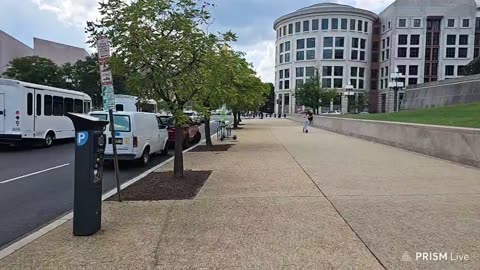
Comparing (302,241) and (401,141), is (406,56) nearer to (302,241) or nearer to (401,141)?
(401,141)

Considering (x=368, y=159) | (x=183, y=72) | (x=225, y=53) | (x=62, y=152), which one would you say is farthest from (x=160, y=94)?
(x=62, y=152)

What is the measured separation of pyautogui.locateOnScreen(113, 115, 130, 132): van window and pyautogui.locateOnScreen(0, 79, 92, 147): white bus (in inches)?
288

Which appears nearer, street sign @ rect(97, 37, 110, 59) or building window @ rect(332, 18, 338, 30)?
street sign @ rect(97, 37, 110, 59)

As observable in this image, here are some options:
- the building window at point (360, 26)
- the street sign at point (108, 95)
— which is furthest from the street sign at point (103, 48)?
the building window at point (360, 26)

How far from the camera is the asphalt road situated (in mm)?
6723

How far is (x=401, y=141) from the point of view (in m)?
16.6

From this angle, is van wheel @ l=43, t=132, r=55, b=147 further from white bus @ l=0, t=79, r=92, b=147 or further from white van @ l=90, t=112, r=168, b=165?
white van @ l=90, t=112, r=168, b=165

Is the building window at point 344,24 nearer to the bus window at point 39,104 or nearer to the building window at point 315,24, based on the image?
the building window at point 315,24

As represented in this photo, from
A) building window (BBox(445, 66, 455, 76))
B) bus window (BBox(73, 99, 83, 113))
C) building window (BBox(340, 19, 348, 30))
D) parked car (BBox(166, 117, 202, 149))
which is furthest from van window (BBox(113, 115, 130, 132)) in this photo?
building window (BBox(445, 66, 455, 76))

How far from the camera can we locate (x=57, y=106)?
66.0 ft

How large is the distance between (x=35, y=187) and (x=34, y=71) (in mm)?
56313

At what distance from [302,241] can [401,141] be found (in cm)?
1270

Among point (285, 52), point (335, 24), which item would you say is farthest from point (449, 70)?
point (285, 52)

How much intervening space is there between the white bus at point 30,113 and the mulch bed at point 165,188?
9527 millimetres
